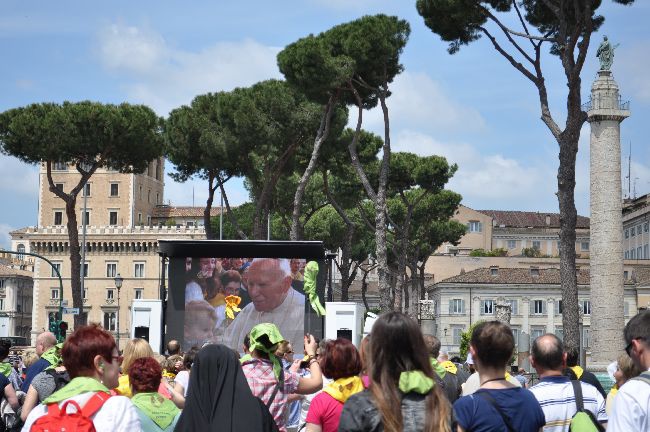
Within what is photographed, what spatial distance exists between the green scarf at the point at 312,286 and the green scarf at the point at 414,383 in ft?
53.9

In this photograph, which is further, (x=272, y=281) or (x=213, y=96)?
(x=213, y=96)

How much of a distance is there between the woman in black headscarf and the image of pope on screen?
49.8 feet

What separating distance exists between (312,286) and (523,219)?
91.8m

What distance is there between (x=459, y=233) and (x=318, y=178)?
14.1 m

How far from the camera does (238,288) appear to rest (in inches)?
816

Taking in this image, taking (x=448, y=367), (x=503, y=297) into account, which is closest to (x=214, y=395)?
(x=448, y=367)

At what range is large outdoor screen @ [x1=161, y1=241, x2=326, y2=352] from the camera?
20672mm

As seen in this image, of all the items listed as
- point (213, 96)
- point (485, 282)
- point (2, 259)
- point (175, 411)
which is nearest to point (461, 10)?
point (213, 96)

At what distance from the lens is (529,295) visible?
7606 cm

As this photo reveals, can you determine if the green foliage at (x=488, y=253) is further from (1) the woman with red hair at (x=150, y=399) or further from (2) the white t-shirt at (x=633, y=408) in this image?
(2) the white t-shirt at (x=633, y=408)

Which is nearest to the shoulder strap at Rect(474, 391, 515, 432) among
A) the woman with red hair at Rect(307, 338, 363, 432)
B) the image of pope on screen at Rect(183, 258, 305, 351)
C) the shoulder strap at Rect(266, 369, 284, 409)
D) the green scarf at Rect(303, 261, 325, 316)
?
the woman with red hair at Rect(307, 338, 363, 432)

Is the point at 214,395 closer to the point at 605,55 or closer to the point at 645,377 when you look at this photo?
the point at 645,377

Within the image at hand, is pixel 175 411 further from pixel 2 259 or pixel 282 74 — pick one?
pixel 2 259

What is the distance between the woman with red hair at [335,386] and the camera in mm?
5938
